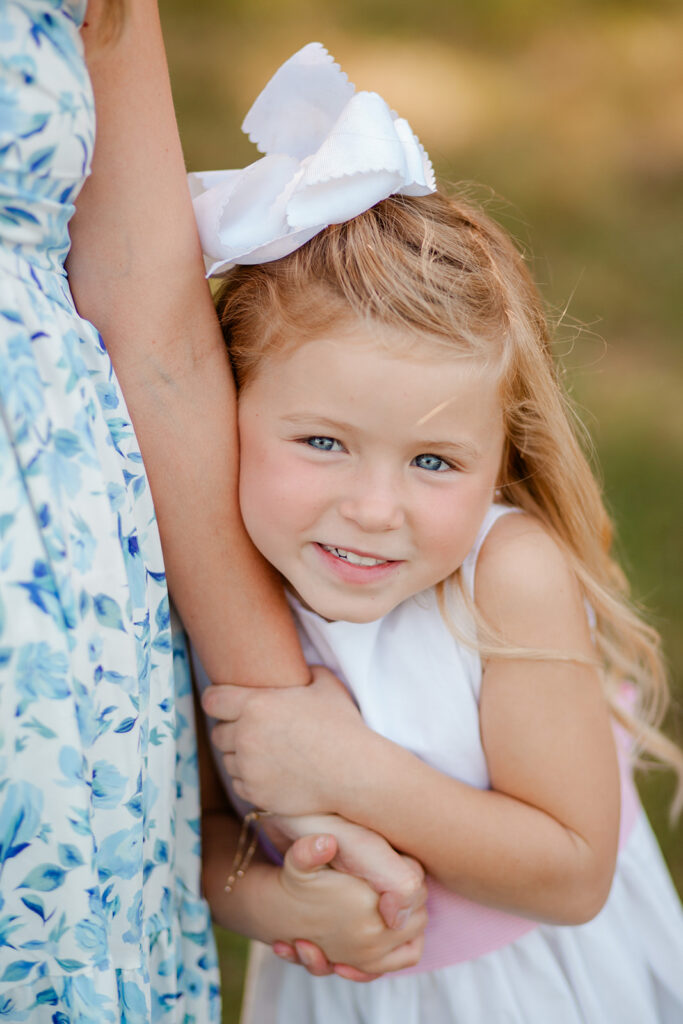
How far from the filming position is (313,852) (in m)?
1.56

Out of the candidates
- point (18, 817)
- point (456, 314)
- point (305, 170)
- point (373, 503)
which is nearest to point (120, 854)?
point (18, 817)

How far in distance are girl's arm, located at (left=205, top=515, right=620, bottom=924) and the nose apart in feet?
0.68

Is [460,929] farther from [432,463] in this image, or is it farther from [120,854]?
[432,463]

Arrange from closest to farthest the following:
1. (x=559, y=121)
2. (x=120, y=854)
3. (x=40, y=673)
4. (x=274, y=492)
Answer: (x=40, y=673)
(x=120, y=854)
(x=274, y=492)
(x=559, y=121)

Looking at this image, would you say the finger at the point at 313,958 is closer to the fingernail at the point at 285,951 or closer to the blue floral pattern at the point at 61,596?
the fingernail at the point at 285,951

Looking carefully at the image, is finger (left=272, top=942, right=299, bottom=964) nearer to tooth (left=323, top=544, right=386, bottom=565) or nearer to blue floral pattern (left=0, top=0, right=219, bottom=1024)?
blue floral pattern (left=0, top=0, right=219, bottom=1024)

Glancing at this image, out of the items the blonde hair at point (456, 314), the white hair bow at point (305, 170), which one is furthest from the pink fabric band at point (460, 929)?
the white hair bow at point (305, 170)

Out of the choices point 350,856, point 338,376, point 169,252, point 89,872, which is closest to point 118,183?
point 169,252

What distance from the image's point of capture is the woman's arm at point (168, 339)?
138cm

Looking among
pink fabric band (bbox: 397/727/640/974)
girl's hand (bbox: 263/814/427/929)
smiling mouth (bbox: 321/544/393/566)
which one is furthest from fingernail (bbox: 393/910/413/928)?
smiling mouth (bbox: 321/544/393/566)

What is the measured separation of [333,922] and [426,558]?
1.80 ft

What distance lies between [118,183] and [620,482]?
283 cm

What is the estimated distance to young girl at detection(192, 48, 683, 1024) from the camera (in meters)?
1.48

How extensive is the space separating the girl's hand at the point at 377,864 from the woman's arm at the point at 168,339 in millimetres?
223
